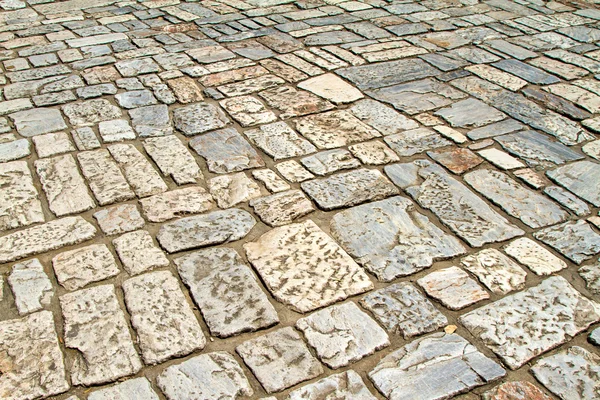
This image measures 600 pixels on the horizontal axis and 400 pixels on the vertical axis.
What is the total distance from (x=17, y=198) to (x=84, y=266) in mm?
796

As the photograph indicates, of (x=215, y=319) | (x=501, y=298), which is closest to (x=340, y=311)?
(x=215, y=319)

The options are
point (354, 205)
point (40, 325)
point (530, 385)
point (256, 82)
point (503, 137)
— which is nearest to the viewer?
point (530, 385)

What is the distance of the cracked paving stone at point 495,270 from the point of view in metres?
2.93

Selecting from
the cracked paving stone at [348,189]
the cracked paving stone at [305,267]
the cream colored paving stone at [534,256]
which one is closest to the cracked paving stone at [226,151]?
the cracked paving stone at [348,189]

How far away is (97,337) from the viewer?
2.57m

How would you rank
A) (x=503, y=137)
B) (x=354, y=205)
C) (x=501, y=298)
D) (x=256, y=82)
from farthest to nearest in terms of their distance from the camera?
(x=256, y=82) → (x=503, y=137) → (x=354, y=205) → (x=501, y=298)

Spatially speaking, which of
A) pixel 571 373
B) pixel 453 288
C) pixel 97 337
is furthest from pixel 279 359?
pixel 571 373

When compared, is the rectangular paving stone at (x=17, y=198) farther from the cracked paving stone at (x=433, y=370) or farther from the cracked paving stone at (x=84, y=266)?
the cracked paving stone at (x=433, y=370)

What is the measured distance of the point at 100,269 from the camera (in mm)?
2922

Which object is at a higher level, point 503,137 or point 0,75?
point 503,137

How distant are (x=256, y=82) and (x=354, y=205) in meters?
1.81

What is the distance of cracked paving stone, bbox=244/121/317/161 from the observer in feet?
12.9

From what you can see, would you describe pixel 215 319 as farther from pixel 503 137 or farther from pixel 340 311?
pixel 503 137

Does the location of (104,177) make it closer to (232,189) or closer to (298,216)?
(232,189)
